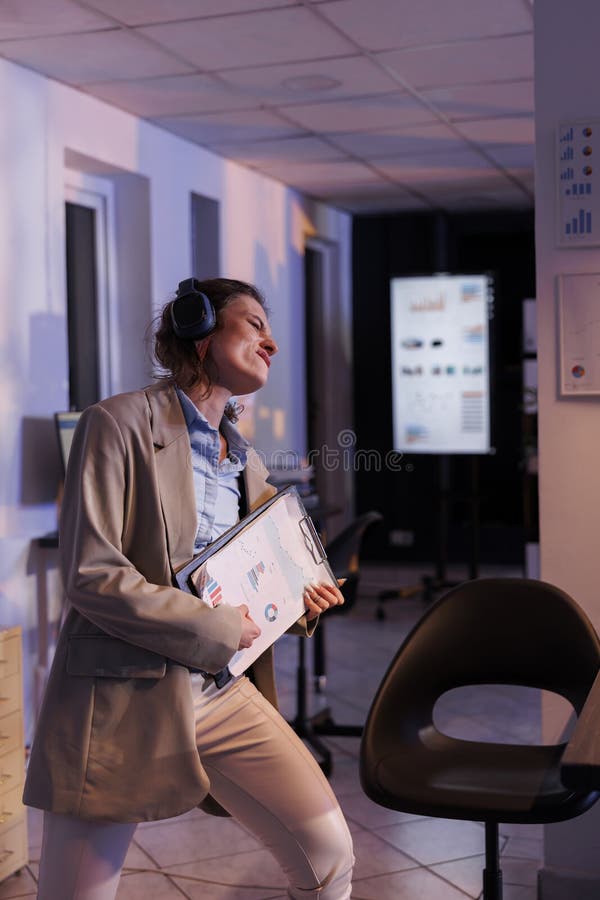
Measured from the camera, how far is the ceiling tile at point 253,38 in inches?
155

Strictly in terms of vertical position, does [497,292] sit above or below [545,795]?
above

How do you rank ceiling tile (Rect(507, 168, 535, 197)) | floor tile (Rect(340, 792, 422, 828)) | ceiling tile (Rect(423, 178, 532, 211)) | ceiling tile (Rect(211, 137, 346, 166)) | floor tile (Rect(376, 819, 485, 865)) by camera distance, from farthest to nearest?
ceiling tile (Rect(423, 178, 532, 211)) < ceiling tile (Rect(507, 168, 535, 197)) < ceiling tile (Rect(211, 137, 346, 166)) < floor tile (Rect(340, 792, 422, 828)) < floor tile (Rect(376, 819, 485, 865))

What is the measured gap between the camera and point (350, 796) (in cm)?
390

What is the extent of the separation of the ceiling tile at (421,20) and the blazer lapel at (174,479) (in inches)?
90.6

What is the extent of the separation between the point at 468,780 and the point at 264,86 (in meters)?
3.40

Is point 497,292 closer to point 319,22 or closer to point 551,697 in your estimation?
point 319,22

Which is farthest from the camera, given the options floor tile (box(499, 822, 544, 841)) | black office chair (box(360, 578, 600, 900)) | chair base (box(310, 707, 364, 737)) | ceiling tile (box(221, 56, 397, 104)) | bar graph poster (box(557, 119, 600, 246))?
ceiling tile (box(221, 56, 397, 104))

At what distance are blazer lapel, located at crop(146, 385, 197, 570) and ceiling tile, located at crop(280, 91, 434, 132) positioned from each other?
3346 millimetres

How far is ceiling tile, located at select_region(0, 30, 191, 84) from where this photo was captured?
411 cm

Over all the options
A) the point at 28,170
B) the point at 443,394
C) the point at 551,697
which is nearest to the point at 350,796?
the point at 551,697

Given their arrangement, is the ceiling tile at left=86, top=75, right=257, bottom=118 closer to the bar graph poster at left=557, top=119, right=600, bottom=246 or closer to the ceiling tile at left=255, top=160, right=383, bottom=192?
the ceiling tile at left=255, top=160, right=383, bottom=192

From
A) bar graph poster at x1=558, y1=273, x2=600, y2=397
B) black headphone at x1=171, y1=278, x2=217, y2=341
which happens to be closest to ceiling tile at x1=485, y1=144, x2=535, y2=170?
bar graph poster at x1=558, y1=273, x2=600, y2=397

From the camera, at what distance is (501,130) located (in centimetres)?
569

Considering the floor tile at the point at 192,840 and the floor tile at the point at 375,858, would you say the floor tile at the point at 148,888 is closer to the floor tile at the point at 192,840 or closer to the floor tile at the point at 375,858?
the floor tile at the point at 192,840
